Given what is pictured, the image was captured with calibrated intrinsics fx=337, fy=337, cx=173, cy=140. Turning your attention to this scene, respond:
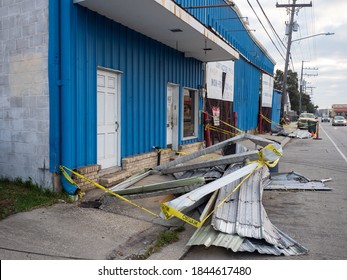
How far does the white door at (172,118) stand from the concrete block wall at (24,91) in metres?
5.14

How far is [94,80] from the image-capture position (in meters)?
6.99

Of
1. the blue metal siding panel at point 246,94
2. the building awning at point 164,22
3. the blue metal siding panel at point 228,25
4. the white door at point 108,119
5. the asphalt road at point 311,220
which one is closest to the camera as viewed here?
the asphalt road at point 311,220

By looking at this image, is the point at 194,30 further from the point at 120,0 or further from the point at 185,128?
the point at 185,128

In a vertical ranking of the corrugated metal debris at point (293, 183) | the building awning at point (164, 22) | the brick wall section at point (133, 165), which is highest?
the building awning at point (164, 22)

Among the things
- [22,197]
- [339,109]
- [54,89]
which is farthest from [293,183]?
[339,109]

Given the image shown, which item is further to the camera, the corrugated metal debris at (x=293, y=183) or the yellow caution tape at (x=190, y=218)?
the corrugated metal debris at (x=293, y=183)

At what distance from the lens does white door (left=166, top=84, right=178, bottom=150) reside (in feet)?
36.5

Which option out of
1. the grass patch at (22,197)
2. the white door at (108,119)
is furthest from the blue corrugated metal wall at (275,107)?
the grass patch at (22,197)

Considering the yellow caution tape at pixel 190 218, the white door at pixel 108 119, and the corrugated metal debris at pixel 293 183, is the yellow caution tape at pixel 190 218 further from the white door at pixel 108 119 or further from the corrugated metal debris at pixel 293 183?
the white door at pixel 108 119

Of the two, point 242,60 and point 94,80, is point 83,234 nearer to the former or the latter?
point 94,80

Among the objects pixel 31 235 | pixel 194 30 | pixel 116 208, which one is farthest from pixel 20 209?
pixel 194 30

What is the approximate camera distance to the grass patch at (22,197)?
5.55 m

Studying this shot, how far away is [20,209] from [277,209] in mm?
4539

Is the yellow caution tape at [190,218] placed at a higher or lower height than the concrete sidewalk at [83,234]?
higher
